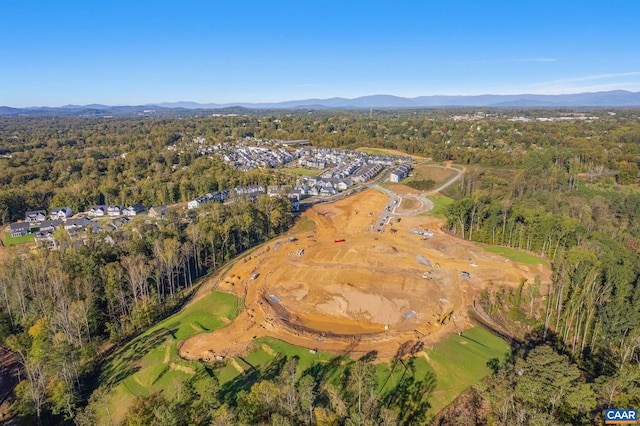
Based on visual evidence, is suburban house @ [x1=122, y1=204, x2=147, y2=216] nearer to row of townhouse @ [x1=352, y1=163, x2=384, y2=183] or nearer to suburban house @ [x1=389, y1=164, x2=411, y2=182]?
row of townhouse @ [x1=352, y1=163, x2=384, y2=183]

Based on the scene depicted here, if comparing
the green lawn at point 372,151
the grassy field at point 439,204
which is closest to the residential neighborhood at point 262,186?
the green lawn at point 372,151

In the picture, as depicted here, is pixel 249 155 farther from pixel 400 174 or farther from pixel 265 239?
pixel 265 239

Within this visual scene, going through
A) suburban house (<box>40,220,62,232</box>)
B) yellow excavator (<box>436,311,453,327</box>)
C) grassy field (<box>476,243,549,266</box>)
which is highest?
suburban house (<box>40,220,62,232</box>)

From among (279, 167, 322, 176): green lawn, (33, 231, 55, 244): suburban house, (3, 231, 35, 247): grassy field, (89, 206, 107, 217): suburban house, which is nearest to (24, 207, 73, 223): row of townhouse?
(89, 206, 107, 217): suburban house

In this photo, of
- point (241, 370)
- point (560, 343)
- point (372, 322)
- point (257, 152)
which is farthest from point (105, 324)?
point (257, 152)

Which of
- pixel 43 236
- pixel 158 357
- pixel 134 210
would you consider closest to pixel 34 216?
pixel 43 236
